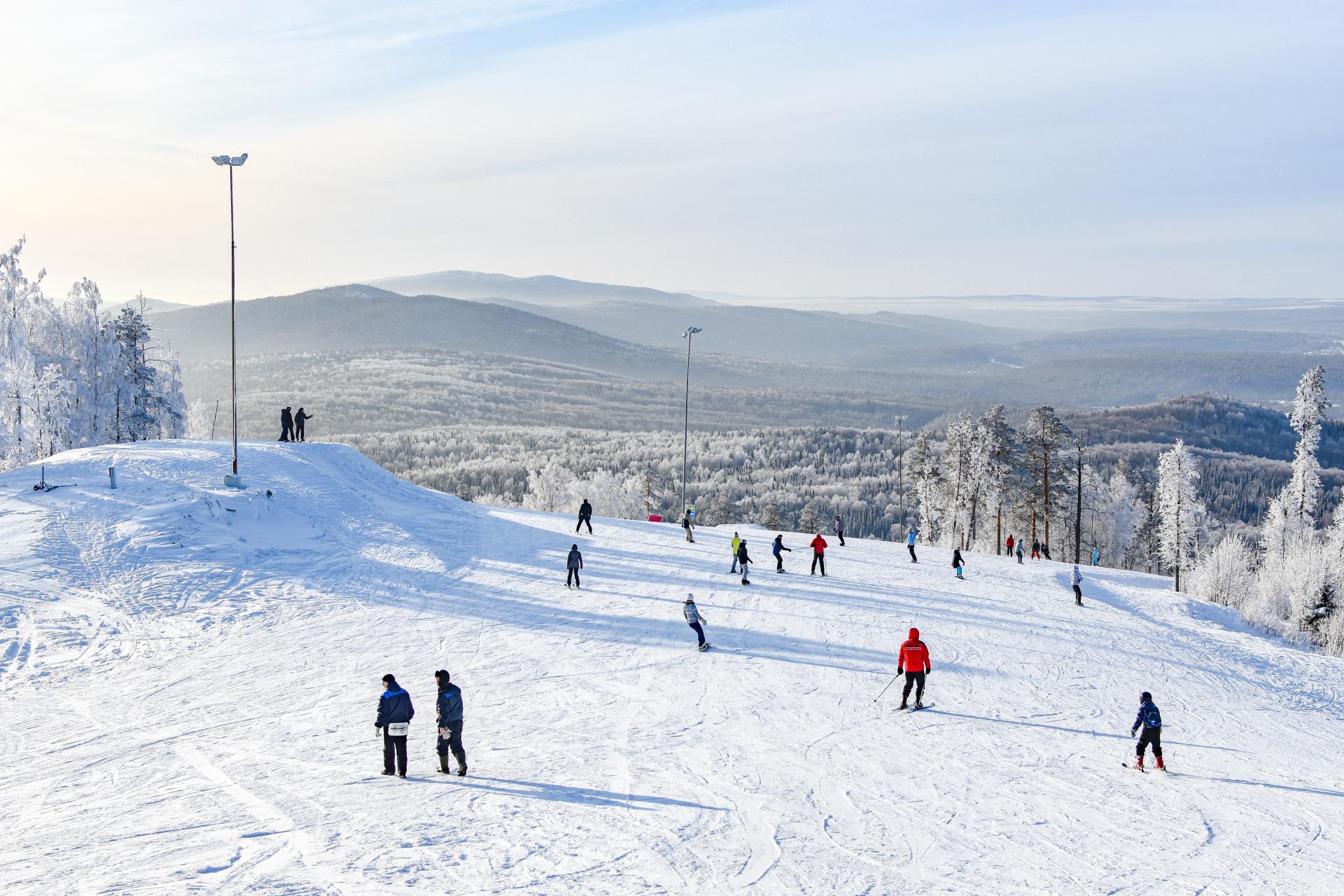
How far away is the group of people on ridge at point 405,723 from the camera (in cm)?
1195

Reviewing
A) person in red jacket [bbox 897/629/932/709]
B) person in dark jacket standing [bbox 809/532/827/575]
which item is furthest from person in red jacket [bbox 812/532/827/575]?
person in red jacket [bbox 897/629/932/709]

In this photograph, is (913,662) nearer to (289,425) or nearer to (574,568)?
(574,568)

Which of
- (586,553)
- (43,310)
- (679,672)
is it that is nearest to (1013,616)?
(679,672)

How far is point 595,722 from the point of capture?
50.4 ft

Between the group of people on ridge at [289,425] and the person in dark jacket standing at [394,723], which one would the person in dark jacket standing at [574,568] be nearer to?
the person in dark jacket standing at [394,723]

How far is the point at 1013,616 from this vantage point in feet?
85.5

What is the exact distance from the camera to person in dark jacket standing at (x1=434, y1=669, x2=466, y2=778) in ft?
39.8

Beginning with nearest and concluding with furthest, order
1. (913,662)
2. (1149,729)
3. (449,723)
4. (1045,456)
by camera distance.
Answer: (449,723) → (1149,729) → (913,662) → (1045,456)

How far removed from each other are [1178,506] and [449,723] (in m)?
50.4

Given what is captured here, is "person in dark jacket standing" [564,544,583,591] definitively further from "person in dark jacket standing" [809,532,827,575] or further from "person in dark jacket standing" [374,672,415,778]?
"person in dark jacket standing" [374,672,415,778]

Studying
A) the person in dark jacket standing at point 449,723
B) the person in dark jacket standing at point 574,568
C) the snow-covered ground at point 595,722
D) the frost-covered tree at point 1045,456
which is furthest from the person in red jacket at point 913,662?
the frost-covered tree at point 1045,456

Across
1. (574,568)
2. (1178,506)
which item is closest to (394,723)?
(574,568)

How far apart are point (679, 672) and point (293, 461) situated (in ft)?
78.0

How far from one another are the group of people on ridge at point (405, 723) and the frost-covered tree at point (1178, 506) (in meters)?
48.5
